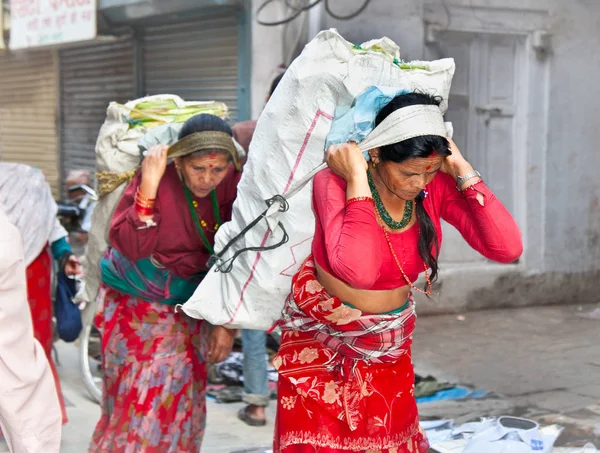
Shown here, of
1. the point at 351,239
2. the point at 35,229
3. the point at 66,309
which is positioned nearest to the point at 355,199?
the point at 351,239

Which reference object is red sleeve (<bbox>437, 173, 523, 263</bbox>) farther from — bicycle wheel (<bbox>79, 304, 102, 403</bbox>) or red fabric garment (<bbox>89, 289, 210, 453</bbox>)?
bicycle wheel (<bbox>79, 304, 102, 403</bbox>)

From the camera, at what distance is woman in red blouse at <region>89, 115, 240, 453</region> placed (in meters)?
3.64

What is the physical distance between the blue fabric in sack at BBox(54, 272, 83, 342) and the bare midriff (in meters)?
2.81

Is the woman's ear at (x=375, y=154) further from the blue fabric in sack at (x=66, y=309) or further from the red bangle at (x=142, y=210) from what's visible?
the blue fabric in sack at (x=66, y=309)

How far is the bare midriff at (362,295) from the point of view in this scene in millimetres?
2729

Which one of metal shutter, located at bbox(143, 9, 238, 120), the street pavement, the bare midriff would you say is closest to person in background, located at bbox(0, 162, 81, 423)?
the street pavement

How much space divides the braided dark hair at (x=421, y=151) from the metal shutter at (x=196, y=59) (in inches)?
223

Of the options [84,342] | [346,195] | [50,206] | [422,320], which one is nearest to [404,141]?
[346,195]

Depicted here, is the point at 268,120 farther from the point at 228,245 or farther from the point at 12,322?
the point at 12,322

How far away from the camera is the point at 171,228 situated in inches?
146

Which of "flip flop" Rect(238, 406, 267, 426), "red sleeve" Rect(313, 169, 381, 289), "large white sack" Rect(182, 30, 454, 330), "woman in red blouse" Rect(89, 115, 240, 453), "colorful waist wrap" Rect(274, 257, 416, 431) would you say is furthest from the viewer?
"flip flop" Rect(238, 406, 267, 426)

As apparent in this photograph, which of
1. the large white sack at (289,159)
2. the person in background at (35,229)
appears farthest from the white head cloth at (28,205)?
the large white sack at (289,159)

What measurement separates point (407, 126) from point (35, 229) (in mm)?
2823

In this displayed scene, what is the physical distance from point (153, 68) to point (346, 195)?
7.72m
